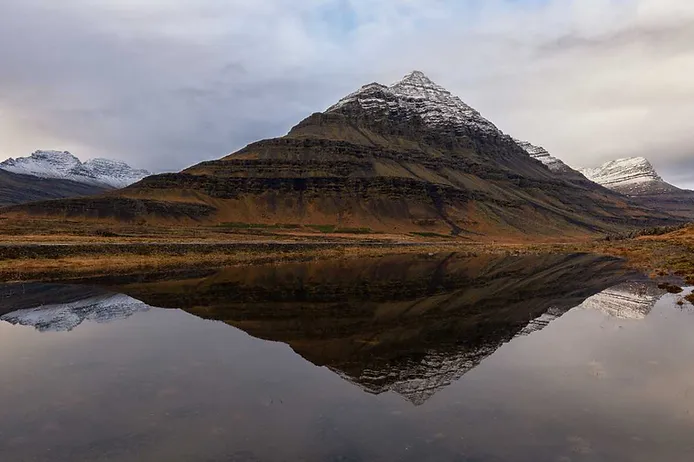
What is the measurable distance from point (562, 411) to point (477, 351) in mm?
7479

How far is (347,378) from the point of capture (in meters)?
18.4

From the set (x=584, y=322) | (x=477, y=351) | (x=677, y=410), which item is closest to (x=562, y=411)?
(x=677, y=410)

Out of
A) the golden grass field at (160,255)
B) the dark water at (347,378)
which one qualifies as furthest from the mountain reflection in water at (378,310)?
the golden grass field at (160,255)

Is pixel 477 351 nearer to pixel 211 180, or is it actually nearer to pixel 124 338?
pixel 124 338

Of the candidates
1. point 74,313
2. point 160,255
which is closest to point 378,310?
point 74,313

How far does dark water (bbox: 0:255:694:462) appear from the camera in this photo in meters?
12.7

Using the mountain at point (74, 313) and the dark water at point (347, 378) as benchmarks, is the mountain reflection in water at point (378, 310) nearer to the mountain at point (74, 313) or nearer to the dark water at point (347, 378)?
the mountain at point (74, 313)

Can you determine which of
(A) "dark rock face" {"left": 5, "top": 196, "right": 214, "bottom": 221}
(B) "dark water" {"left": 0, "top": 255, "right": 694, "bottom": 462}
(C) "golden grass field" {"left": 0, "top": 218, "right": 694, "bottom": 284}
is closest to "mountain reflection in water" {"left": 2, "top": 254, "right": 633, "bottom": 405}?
(B) "dark water" {"left": 0, "top": 255, "right": 694, "bottom": 462}

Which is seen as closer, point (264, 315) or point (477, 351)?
point (477, 351)

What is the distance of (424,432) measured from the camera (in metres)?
13.4

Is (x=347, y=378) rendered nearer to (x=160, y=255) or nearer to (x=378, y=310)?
(x=378, y=310)

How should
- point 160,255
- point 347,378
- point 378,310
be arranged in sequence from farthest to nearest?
1. point 160,255
2. point 378,310
3. point 347,378

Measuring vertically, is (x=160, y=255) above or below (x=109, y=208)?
below

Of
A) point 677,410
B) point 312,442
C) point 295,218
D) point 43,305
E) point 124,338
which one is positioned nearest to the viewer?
point 312,442
